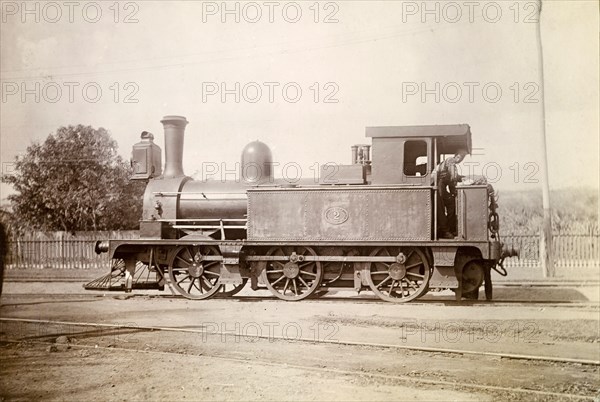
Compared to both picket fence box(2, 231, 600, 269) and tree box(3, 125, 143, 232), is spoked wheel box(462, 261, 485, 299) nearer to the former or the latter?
picket fence box(2, 231, 600, 269)

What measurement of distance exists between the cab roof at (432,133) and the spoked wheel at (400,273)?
148 cm

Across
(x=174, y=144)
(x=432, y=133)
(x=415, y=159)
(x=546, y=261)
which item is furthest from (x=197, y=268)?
(x=546, y=261)

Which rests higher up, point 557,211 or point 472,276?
point 557,211

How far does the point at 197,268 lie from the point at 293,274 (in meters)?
1.42

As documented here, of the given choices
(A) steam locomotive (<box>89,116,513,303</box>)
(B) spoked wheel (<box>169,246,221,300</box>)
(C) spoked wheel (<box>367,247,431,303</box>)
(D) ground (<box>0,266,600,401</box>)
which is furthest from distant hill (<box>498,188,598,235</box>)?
(B) spoked wheel (<box>169,246,221,300</box>)

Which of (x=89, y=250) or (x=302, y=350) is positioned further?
(x=89, y=250)

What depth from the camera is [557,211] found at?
10.5 metres

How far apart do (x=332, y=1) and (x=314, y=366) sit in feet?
11.7

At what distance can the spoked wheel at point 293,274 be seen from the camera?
7.57 metres

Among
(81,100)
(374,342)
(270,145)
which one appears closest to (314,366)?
(374,342)

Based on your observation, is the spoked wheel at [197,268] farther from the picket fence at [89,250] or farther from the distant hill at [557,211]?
the distant hill at [557,211]

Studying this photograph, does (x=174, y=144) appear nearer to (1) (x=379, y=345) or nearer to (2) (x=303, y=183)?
(2) (x=303, y=183)

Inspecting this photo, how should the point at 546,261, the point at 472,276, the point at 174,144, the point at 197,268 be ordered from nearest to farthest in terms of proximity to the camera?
the point at 472,276
the point at 197,268
the point at 174,144
the point at 546,261

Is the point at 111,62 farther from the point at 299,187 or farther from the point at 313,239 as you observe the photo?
the point at 313,239
